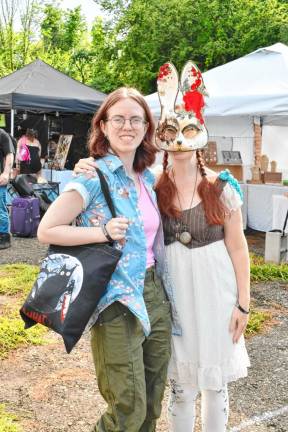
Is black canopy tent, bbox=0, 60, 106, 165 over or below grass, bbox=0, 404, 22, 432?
over

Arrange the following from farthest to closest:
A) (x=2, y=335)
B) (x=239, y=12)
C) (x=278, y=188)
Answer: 1. (x=239, y=12)
2. (x=278, y=188)
3. (x=2, y=335)

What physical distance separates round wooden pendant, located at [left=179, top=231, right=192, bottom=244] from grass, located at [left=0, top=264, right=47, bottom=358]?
2152 millimetres

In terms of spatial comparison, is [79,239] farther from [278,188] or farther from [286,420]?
[278,188]

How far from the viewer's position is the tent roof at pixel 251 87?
7.52 meters

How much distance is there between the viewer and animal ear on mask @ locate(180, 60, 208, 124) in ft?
7.67

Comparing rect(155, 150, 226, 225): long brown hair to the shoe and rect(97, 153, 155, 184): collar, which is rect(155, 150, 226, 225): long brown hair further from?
the shoe

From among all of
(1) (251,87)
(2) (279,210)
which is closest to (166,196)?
(2) (279,210)

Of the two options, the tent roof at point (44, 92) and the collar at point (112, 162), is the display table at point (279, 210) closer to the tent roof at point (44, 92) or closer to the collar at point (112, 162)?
the tent roof at point (44, 92)

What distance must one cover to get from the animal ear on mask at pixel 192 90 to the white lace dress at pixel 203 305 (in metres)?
0.39

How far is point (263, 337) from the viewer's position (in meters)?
4.27

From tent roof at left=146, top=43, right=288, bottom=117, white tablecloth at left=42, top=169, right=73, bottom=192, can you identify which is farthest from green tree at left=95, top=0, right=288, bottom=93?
white tablecloth at left=42, top=169, right=73, bottom=192

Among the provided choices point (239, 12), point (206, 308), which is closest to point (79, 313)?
point (206, 308)

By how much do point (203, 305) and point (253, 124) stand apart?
7718mm

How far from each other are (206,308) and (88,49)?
2693cm
